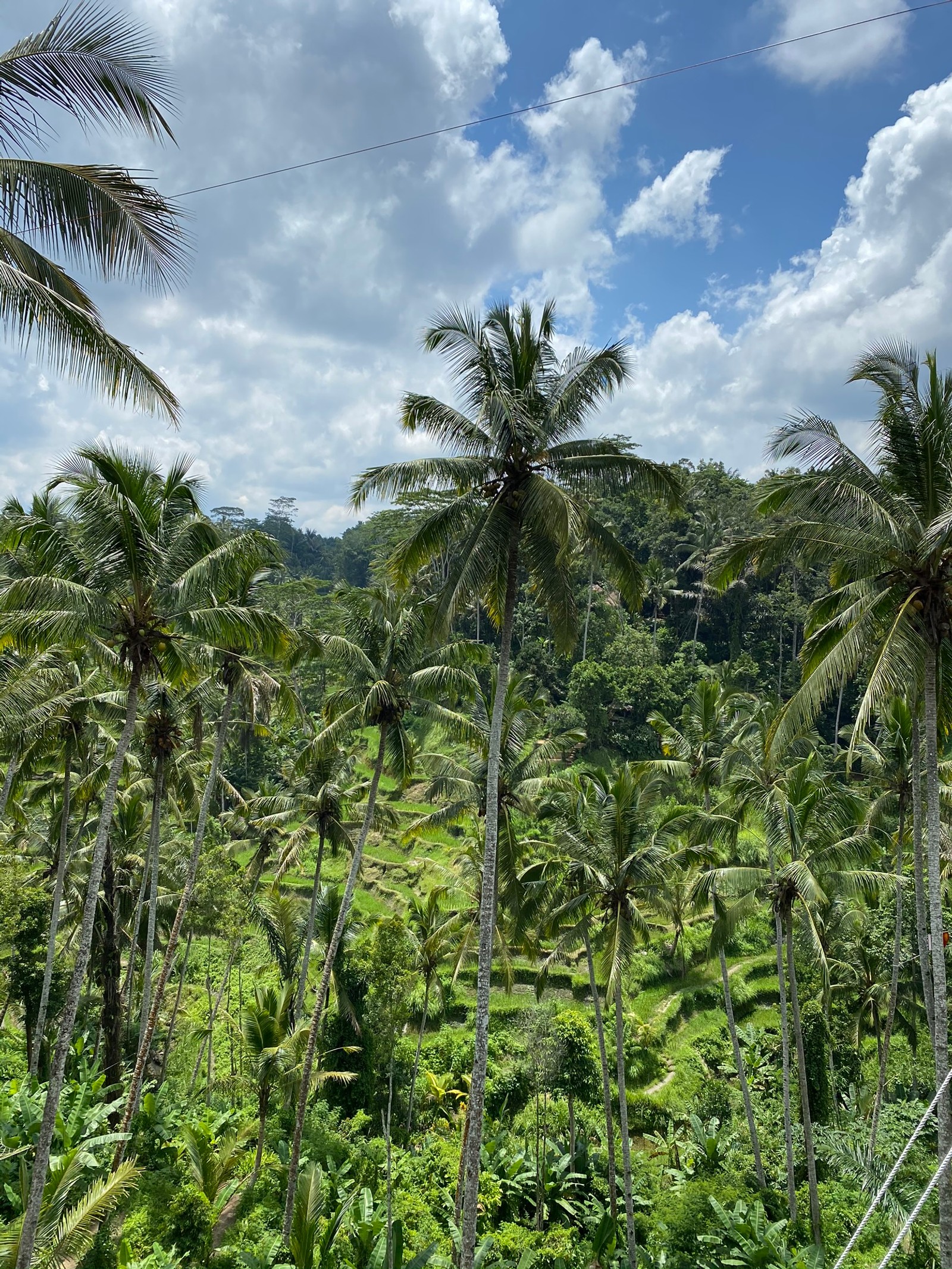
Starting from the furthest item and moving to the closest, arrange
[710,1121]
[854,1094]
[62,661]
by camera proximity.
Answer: [854,1094], [710,1121], [62,661]

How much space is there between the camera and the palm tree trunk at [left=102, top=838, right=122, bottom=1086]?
21062 mm

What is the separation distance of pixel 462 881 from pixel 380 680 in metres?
8.66

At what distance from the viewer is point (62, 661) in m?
18.3

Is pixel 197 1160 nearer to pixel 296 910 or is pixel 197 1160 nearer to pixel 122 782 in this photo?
pixel 296 910

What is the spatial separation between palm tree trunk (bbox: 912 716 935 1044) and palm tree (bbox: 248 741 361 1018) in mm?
12391

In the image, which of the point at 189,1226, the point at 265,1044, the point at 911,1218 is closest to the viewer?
the point at 911,1218

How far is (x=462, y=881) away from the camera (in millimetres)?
22031

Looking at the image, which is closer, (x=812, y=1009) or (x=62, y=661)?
(x=62, y=661)

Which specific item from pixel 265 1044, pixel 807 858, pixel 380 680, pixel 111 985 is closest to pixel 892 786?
pixel 807 858

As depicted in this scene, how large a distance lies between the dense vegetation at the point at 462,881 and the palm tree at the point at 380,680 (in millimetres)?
108

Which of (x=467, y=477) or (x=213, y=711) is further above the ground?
(x=467, y=477)

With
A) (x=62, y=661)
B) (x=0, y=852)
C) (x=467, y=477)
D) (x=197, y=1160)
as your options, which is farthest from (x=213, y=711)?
(x=467, y=477)

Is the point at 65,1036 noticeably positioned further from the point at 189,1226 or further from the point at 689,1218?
the point at 689,1218

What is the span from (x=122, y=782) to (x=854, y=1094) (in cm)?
2604
